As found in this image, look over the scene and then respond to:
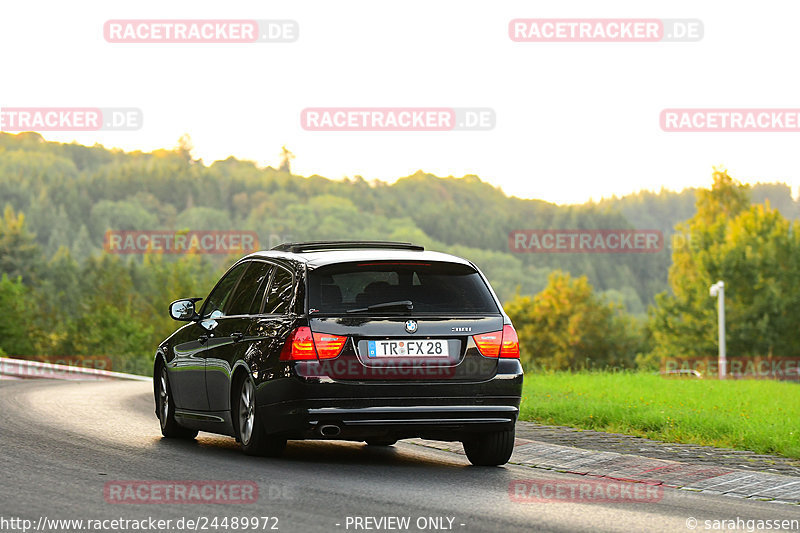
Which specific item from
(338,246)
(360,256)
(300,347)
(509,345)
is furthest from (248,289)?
(509,345)

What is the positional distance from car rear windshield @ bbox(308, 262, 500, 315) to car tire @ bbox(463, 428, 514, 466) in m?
1.04

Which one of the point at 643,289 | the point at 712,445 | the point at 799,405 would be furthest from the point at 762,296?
the point at 643,289

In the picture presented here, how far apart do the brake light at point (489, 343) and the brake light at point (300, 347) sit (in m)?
1.30

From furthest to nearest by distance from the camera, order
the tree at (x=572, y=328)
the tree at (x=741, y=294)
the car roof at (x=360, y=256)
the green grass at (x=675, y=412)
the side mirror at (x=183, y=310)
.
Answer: the tree at (x=572, y=328), the tree at (x=741, y=294), the green grass at (x=675, y=412), the side mirror at (x=183, y=310), the car roof at (x=360, y=256)

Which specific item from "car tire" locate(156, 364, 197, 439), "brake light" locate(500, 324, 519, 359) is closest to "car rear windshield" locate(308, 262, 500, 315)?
"brake light" locate(500, 324, 519, 359)

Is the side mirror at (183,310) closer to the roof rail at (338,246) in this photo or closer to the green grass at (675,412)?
the roof rail at (338,246)

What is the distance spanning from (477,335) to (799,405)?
8.56 meters

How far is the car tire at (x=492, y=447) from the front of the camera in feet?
31.4

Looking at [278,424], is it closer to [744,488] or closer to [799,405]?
[744,488]

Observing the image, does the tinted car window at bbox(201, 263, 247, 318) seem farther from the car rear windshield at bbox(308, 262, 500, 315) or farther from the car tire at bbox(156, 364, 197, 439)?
the car rear windshield at bbox(308, 262, 500, 315)

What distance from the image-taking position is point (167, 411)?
38.0 ft

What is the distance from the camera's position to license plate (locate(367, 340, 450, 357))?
352 inches

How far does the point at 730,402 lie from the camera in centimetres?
1623

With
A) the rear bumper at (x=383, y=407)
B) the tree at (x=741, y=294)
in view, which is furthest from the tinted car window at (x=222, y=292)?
the tree at (x=741, y=294)
